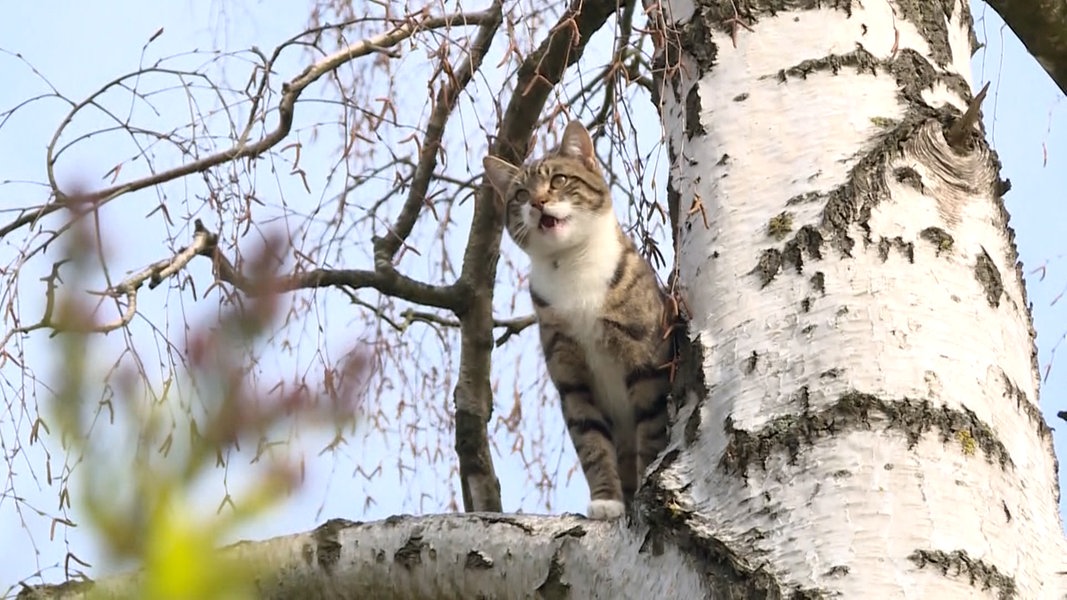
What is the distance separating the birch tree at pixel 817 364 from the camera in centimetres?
130

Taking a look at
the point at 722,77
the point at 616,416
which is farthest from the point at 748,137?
the point at 616,416

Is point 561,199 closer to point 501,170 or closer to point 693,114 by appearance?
point 501,170

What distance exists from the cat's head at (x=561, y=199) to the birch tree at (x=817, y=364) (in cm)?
118

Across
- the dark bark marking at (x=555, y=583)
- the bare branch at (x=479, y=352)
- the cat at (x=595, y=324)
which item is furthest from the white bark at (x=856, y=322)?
the bare branch at (x=479, y=352)

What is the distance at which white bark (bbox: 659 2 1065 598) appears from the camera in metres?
1.29

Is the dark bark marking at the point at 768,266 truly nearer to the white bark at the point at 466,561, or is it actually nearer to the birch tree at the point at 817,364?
the birch tree at the point at 817,364

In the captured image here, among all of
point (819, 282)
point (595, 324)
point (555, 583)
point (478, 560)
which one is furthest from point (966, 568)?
point (595, 324)

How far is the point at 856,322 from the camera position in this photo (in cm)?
144

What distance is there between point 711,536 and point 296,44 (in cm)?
147

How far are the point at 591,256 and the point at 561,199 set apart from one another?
0.23 meters

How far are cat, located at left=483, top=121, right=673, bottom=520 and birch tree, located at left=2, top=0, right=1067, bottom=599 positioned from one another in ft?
2.88

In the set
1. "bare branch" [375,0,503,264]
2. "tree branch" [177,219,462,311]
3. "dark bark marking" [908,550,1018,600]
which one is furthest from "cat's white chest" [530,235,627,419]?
"dark bark marking" [908,550,1018,600]

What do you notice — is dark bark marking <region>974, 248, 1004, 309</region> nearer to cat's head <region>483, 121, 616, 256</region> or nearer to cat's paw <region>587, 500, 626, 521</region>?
cat's paw <region>587, 500, 626, 521</region>

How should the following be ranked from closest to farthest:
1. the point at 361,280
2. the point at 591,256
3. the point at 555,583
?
the point at 555,583, the point at 361,280, the point at 591,256
